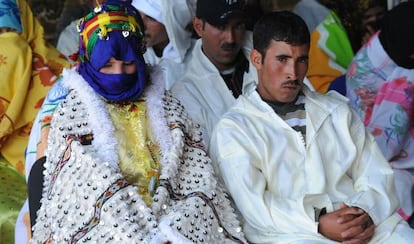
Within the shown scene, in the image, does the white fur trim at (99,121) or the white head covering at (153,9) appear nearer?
the white fur trim at (99,121)

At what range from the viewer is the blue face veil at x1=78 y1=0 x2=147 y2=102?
3209mm

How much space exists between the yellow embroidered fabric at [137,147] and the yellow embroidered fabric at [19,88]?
1.20 metres

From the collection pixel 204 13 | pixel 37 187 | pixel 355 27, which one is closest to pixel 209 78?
pixel 204 13

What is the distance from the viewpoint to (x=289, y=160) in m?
3.30

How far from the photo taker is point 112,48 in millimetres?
3193

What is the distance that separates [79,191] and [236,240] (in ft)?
1.98

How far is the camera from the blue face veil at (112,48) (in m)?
3.21

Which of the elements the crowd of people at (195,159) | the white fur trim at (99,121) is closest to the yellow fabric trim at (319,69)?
the crowd of people at (195,159)

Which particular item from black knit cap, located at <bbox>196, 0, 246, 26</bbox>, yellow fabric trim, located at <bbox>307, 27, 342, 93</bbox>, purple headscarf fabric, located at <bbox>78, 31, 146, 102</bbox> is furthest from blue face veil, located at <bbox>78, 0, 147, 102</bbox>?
yellow fabric trim, located at <bbox>307, 27, 342, 93</bbox>

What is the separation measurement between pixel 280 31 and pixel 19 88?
1626 millimetres

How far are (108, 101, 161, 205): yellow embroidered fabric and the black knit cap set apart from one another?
903 millimetres

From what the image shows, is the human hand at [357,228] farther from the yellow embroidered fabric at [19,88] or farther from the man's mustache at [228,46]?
the yellow embroidered fabric at [19,88]

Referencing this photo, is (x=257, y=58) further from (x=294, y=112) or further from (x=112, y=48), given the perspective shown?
(x=112, y=48)

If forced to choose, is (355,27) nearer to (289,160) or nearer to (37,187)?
(289,160)
